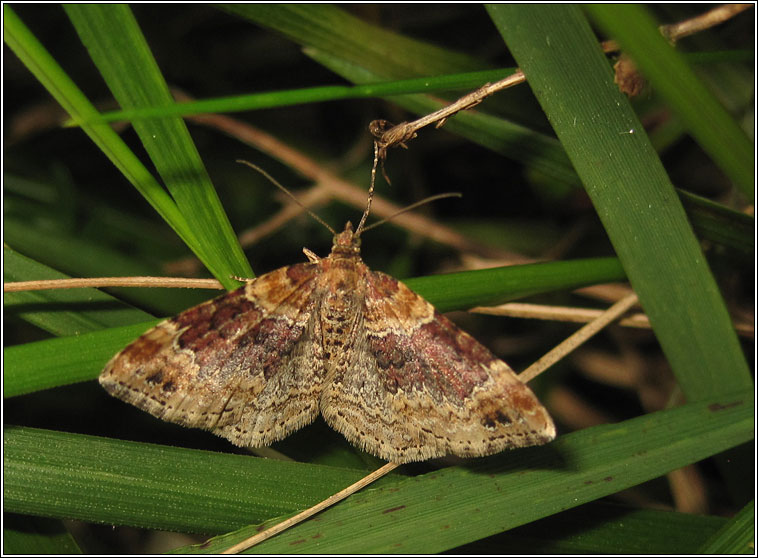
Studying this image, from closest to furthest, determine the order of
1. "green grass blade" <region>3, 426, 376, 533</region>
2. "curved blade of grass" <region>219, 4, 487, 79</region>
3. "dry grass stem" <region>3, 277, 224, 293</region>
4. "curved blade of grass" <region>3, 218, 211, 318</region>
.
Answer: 1. "green grass blade" <region>3, 426, 376, 533</region>
2. "dry grass stem" <region>3, 277, 224, 293</region>
3. "curved blade of grass" <region>219, 4, 487, 79</region>
4. "curved blade of grass" <region>3, 218, 211, 318</region>

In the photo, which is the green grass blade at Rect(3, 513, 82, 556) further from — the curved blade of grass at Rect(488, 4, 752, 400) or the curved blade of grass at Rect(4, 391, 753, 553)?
the curved blade of grass at Rect(488, 4, 752, 400)

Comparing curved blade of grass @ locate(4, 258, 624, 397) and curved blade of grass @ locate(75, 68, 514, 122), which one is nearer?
curved blade of grass @ locate(75, 68, 514, 122)

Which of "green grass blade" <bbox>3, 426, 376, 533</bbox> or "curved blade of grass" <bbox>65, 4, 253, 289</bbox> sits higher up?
"curved blade of grass" <bbox>65, 4, 253, 289</bbox>

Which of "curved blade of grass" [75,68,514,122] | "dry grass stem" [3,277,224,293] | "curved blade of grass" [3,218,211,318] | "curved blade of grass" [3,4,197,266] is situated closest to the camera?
"curved blade of grass" [75,68,514,122]

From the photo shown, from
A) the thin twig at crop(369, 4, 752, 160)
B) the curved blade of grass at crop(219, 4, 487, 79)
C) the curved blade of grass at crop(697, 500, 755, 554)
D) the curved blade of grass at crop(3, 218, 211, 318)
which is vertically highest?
the curved blade of grass at crop(219, 4, 487, 79)

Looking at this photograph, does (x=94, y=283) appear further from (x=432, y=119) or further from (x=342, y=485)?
(x=432, y=119)

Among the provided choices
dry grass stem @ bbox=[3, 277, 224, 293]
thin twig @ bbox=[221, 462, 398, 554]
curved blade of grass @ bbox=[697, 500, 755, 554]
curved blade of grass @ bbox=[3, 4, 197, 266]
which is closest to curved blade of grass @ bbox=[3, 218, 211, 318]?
dry grass stem @ bbox=[3, 277, 224, 293]

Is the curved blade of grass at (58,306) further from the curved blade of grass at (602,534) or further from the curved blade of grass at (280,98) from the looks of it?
the curved blade of grass at (602,534)
